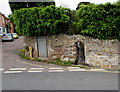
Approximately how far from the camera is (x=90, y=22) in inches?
375

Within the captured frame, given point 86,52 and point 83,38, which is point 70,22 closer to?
A: point 83,38

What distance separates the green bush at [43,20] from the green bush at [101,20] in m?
1.41

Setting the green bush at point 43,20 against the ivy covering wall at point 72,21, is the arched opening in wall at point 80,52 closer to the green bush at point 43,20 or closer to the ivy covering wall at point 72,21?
the ivy covering wall at point 72,21

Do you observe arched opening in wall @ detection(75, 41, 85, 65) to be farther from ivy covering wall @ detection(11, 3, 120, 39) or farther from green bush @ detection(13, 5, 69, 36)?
green bush @ detection(13, 5, 69, 36)

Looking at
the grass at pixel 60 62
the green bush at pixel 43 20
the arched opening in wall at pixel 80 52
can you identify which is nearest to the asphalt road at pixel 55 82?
the grass at pixel 60 62

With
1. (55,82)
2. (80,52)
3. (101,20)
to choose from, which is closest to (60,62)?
(80,52)

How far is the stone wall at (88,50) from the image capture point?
9297mm

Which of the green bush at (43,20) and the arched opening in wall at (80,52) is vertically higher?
the green bush at (43,20)

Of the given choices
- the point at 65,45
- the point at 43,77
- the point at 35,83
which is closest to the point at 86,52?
the point at 65,45

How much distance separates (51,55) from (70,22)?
3067mm

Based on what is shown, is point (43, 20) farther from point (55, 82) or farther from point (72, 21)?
point (55, 82)

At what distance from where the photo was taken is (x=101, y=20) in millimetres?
9414

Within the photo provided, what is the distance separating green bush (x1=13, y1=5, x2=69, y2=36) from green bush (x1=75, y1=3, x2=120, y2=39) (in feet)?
4.64

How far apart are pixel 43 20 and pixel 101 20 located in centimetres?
432
